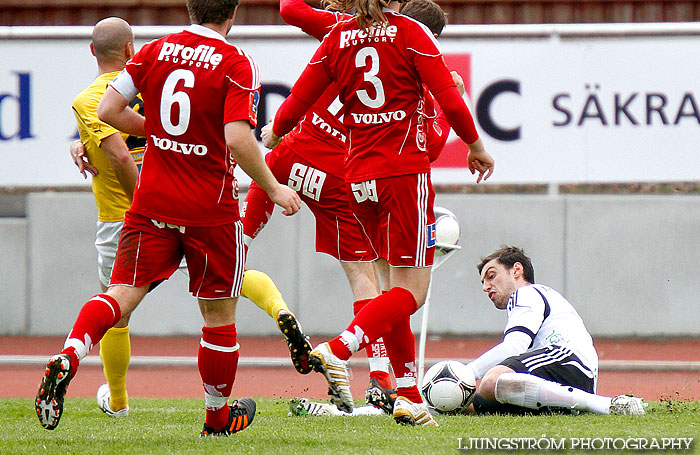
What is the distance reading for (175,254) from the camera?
4676 mm

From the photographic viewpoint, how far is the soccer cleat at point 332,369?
4680 mm

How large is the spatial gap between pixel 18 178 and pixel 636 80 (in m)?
6.17

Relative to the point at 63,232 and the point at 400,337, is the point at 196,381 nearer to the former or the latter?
the point at 63,232

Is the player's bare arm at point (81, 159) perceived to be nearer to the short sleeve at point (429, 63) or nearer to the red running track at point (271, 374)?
the short sleeve at point (429, 63)

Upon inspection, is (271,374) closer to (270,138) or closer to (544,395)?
(544,395)

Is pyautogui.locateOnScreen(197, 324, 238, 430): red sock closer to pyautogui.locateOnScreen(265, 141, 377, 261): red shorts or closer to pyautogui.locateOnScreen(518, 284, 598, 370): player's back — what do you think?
pyautogui.locateOnScreen(265, 141, 377, 261): red shorts

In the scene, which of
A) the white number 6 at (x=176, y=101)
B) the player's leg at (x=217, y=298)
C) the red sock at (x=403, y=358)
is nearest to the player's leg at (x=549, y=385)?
the red sock at (x=403, y=358)

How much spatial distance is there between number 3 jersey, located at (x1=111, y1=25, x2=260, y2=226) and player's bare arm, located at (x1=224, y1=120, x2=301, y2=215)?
0.08 meters

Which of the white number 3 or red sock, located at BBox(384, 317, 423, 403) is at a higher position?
the white number 3

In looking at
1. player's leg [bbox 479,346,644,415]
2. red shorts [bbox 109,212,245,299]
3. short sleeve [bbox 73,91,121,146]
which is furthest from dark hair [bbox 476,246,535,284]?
short sleeve [bbox 73,91,121,146]

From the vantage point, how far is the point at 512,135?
1012 centimetres

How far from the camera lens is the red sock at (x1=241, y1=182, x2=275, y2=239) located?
6238 mm

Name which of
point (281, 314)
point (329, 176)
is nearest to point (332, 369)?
point (281, 314)

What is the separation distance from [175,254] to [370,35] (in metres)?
1.39
